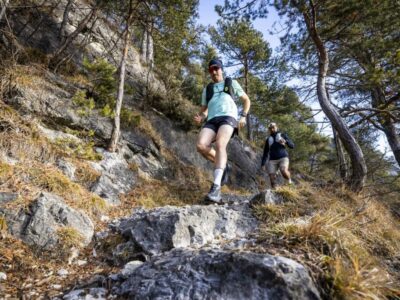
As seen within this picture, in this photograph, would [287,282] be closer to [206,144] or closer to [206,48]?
[206,144]

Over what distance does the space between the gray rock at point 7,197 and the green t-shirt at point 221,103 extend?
270cm

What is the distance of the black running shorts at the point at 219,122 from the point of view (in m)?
4.15

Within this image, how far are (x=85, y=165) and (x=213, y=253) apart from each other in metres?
3.56

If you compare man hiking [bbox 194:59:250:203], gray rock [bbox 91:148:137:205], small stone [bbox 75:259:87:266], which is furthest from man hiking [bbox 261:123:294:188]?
small stone [bbox 75:259:87:266]

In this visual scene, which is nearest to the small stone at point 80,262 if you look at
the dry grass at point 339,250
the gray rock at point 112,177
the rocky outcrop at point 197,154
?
the dry grass at point 339,250

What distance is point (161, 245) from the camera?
2809 mm

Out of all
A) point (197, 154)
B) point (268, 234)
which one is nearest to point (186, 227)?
point (268, 234)

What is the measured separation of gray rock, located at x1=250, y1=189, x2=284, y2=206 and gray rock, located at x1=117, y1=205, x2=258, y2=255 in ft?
1.01

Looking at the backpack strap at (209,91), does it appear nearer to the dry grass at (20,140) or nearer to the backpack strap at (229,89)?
the backpack strap at (229,89)

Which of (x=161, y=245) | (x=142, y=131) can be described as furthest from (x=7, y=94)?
(x=161, y=245)

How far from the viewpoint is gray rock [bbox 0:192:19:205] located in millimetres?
3045

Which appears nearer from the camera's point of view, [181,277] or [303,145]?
[181,277]

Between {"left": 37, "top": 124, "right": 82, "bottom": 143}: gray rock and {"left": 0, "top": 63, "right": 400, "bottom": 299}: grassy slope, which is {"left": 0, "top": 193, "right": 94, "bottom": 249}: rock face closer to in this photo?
{"left": 0, "top": 63, "right": 400, "bottom": 299}: grassy slope

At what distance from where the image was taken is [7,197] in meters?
Answer: 3.09
